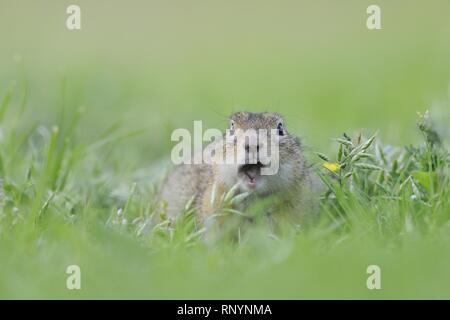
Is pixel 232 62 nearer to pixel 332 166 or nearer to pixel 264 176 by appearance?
pixel 332 166

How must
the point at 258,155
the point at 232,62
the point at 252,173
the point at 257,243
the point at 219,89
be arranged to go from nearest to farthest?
the point at 257,243 → the point at 258,155 → the point at 252,173 → the point at 219,89 → the point at 232,62

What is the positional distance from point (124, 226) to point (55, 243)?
64cm

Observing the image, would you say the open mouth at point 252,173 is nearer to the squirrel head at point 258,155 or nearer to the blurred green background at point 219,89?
the squirrel head at point 258,155

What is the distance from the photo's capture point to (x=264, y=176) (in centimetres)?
532

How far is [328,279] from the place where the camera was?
427cm

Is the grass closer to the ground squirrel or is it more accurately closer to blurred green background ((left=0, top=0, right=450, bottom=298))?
blurred green background ((left=0, top=0, right=450, bottom=298))

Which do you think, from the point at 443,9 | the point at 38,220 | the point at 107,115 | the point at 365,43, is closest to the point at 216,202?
the point at 38,220

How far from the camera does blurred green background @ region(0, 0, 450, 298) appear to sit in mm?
4352

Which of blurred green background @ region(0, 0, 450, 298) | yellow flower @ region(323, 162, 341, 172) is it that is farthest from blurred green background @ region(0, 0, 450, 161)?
yellow flower @ region(323, 162, 341, 172)

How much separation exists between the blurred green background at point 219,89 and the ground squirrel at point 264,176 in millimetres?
→ 608

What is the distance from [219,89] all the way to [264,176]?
252 inches

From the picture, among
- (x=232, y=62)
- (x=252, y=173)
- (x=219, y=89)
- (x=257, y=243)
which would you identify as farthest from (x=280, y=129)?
(x=232, y=62)

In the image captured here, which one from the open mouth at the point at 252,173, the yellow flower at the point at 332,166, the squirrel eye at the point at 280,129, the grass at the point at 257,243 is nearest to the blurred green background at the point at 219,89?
the grass at the point at 257,243
